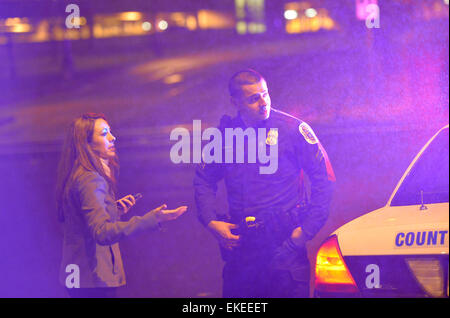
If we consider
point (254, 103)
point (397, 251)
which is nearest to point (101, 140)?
point (254, 103)

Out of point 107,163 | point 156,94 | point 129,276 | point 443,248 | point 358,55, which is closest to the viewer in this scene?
point 443,248

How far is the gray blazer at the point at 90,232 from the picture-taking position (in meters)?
3.44

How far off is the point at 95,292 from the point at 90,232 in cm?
43

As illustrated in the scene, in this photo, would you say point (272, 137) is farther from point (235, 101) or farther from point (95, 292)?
point (95, 292)

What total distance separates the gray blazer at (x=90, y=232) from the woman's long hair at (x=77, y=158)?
0.04 metres

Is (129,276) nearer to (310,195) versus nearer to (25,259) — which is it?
(25,259)

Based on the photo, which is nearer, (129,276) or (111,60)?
(129,276)

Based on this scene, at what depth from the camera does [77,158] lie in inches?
143

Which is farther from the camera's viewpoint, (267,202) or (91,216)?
(267,202)

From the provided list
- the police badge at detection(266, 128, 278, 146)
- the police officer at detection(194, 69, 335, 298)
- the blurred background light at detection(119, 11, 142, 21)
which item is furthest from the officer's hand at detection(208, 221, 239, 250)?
the blurred background light at detection(119, 11, 142, 21)

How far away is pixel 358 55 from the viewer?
5676 millimetres

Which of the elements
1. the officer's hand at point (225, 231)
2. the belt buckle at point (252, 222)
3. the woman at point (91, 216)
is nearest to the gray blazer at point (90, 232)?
the woman at point (91, 216)

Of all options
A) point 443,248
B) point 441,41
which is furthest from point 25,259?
point 441,41
